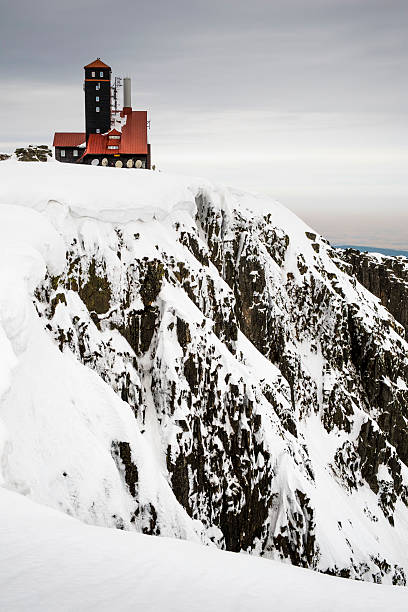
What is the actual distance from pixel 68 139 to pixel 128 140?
31.1ft

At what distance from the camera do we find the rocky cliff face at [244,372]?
32.3m

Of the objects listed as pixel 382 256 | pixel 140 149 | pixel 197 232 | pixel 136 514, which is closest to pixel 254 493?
pixel 136 514

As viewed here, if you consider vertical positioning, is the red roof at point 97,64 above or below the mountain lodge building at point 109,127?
above

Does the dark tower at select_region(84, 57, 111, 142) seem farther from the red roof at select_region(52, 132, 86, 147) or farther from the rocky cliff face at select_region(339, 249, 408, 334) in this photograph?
the rocky cliff face at select_region(339, 249, 408, 334)

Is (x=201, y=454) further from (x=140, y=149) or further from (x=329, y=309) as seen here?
(x=140, y=149)

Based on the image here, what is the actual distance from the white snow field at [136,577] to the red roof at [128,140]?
164ft

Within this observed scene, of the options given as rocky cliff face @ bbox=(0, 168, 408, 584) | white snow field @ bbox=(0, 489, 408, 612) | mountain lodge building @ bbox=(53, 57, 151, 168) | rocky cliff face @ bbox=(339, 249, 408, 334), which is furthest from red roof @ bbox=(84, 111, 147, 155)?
white snow field @ bbox=(0, 489, 408, 612)

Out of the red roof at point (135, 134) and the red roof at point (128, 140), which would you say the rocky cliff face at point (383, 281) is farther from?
the red roof at point (128, 140)

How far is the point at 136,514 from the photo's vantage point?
23.4 metres

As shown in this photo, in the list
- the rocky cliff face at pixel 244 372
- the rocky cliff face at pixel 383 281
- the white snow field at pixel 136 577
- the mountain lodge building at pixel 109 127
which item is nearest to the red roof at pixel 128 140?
the mountain lodge building at pixel 109 127

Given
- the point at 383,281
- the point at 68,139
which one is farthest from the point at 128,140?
the point at 383,281

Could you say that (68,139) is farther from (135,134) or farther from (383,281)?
(383,281)

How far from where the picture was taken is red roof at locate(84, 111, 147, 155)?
187 feet

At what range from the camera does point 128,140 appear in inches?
2276
